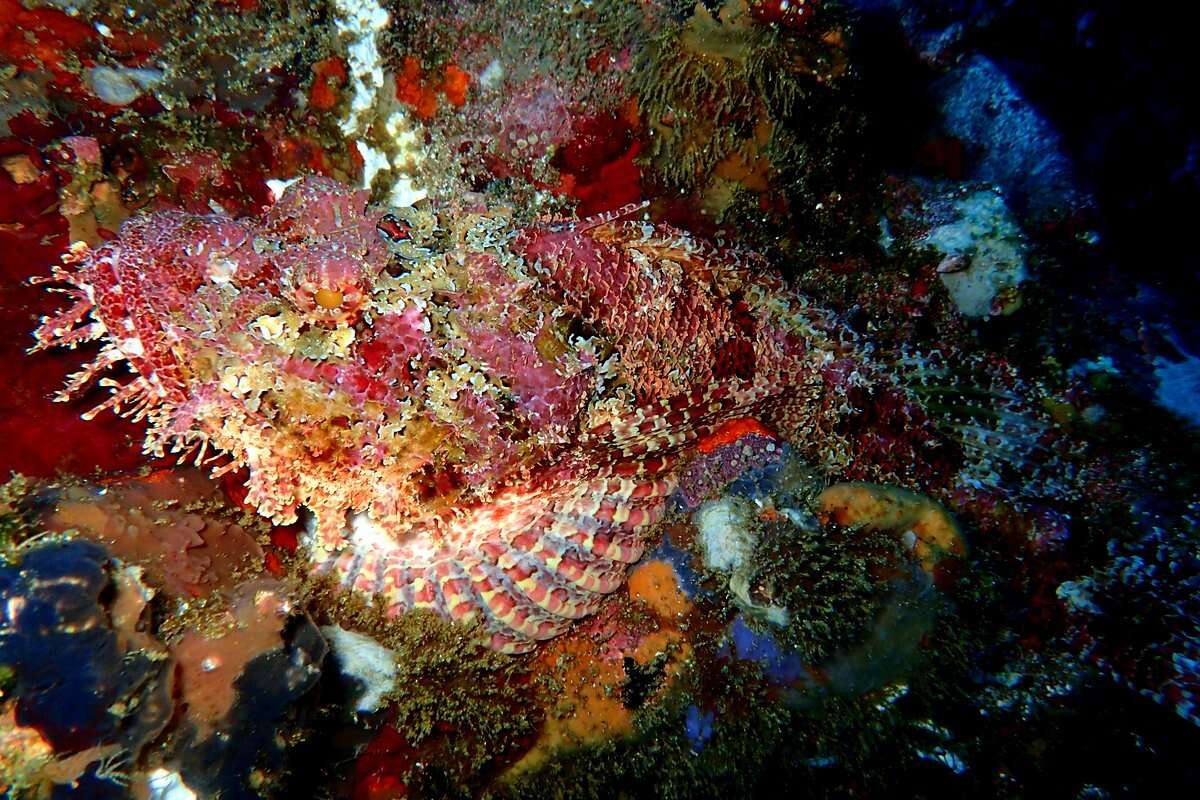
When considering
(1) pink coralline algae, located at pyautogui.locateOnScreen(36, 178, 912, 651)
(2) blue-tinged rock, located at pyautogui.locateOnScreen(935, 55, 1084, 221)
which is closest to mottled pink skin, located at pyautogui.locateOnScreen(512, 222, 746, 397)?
(1) pink coralline algae, located at pyautogui.locateOnScreen(36, 178, 912, 651)

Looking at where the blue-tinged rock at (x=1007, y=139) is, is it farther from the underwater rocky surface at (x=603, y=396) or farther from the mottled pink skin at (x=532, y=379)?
the mottled pink skin at (x=532, y=379)

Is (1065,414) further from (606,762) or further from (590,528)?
(606,762)

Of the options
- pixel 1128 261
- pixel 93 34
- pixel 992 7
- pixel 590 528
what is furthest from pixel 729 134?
pixel 93 34

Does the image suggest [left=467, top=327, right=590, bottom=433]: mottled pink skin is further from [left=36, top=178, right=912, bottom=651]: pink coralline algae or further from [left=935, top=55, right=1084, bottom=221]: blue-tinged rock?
[left=935, top=55, right=1084, bottom=221]: blue-tinged rock

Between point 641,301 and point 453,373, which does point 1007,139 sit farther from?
point 453,373

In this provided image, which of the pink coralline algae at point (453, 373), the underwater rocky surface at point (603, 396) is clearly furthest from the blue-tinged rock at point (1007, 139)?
the pink coralline algae at point (453, 373)

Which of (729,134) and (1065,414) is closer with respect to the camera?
(1065,414)
